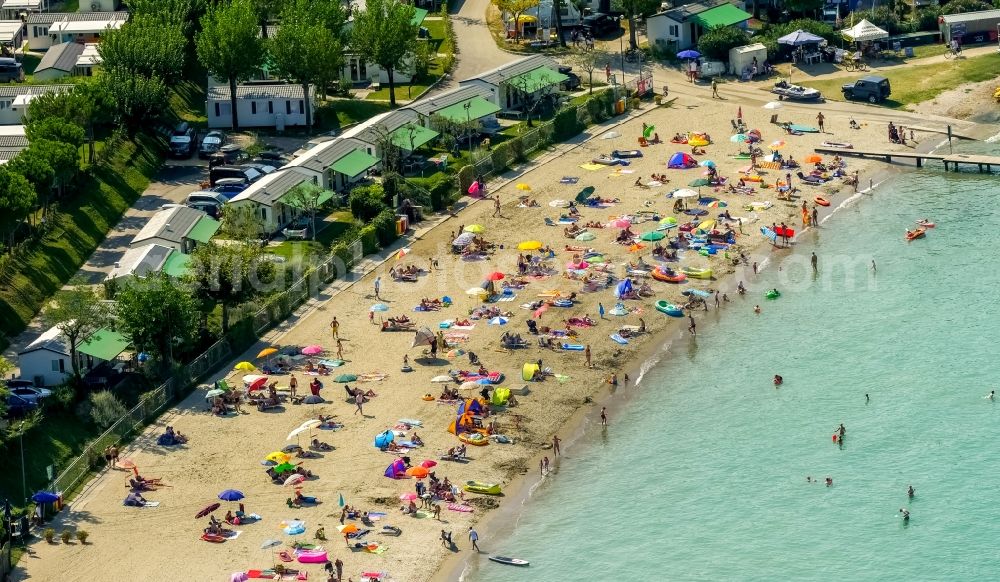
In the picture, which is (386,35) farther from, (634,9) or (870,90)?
(870,90)

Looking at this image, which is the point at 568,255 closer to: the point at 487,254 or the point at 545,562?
the point at 487,254

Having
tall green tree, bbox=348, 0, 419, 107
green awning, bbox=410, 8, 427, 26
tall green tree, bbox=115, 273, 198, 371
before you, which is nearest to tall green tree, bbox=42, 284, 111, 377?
tall green tree, bbox=115, 273, 198, 371

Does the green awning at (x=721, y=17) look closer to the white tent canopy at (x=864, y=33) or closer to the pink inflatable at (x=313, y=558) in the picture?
the white tent canopy at (x=864, y=33)

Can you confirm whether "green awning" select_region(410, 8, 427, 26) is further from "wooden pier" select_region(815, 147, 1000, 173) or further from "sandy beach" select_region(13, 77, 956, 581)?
"wooden pier" select_region(815, 147, 1000, 173)

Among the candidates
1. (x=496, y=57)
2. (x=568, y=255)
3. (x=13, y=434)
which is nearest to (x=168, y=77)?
(x=496, y=57)

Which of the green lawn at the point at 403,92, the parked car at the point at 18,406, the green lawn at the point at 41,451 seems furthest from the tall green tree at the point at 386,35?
the parked car at the point at 18,406

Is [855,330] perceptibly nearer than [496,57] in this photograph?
Yes
